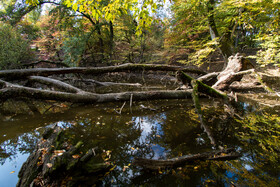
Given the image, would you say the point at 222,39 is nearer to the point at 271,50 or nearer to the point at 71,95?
the point at 271,50

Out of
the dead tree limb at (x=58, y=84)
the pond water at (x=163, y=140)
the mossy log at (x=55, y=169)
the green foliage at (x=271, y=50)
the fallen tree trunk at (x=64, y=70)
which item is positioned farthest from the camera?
the green foliage at (x=271, y=50)

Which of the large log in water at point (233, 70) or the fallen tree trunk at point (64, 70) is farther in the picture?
the large log in water at point (233, 70)

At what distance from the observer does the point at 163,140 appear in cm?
Result: 262

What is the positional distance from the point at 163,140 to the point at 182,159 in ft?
2.65

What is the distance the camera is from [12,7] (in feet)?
26.4

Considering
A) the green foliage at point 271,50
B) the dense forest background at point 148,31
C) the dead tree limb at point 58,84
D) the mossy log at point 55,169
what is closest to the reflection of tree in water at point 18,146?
the mossy log at point 55,169

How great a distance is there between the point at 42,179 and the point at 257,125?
434 cm

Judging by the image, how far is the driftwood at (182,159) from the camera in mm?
1710

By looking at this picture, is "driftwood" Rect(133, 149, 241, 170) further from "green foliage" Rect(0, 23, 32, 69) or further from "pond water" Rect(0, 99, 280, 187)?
"green foliage" Rect(0, 23, 32, 69)

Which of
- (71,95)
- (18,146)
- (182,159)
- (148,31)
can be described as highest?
(148,31)

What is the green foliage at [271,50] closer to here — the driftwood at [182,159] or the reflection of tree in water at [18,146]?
the driftwood at [182,159]

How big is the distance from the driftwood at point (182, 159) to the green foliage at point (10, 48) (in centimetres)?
1078

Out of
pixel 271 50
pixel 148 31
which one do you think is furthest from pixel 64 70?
pixel 271 50

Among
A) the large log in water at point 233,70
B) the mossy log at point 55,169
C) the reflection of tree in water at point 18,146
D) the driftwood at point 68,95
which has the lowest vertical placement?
the reflection of tree in water at point 18,146
